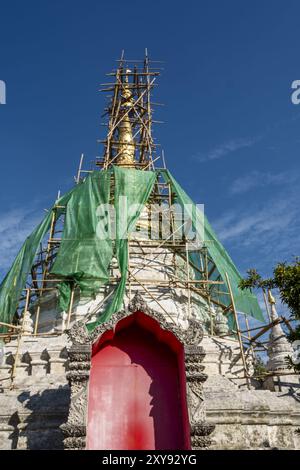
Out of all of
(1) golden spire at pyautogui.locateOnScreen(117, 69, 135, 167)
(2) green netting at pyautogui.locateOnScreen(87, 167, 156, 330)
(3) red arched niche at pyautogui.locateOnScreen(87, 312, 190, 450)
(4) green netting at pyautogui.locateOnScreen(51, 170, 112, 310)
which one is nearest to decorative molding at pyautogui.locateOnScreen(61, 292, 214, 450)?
(3) red arched niche at pyautogui.locateOnScreen(87, 312, 190, 450)

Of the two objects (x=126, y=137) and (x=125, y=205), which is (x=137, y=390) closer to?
(x=125, y=205)

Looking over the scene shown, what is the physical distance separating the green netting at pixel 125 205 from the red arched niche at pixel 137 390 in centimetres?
587

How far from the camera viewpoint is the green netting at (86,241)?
16.5 m

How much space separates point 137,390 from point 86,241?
9634 mm

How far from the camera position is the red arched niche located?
8.23m

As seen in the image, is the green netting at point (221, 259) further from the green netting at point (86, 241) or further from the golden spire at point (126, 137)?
the golden spire at point (126, 137)

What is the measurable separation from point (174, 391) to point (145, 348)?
1.07 meters

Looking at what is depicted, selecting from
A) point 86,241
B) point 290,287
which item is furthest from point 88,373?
point 86,241

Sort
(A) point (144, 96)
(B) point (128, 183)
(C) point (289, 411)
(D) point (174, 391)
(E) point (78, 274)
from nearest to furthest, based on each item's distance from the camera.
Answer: (D) point (174, 391)
(C) point (289, 411)
(E) point (78, 274)
(B) point (128, 183)
(A) point (144, 96)

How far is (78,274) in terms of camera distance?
16.4m

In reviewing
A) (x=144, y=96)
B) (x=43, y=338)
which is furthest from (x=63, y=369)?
(x=144, y=96)

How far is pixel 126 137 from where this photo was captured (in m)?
28.2

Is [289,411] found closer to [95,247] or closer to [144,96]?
[95,247]

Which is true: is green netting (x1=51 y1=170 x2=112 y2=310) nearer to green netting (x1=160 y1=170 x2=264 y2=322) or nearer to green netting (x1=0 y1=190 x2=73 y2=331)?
green netting (x1=0 y1=190 x2=73 y2=331)
